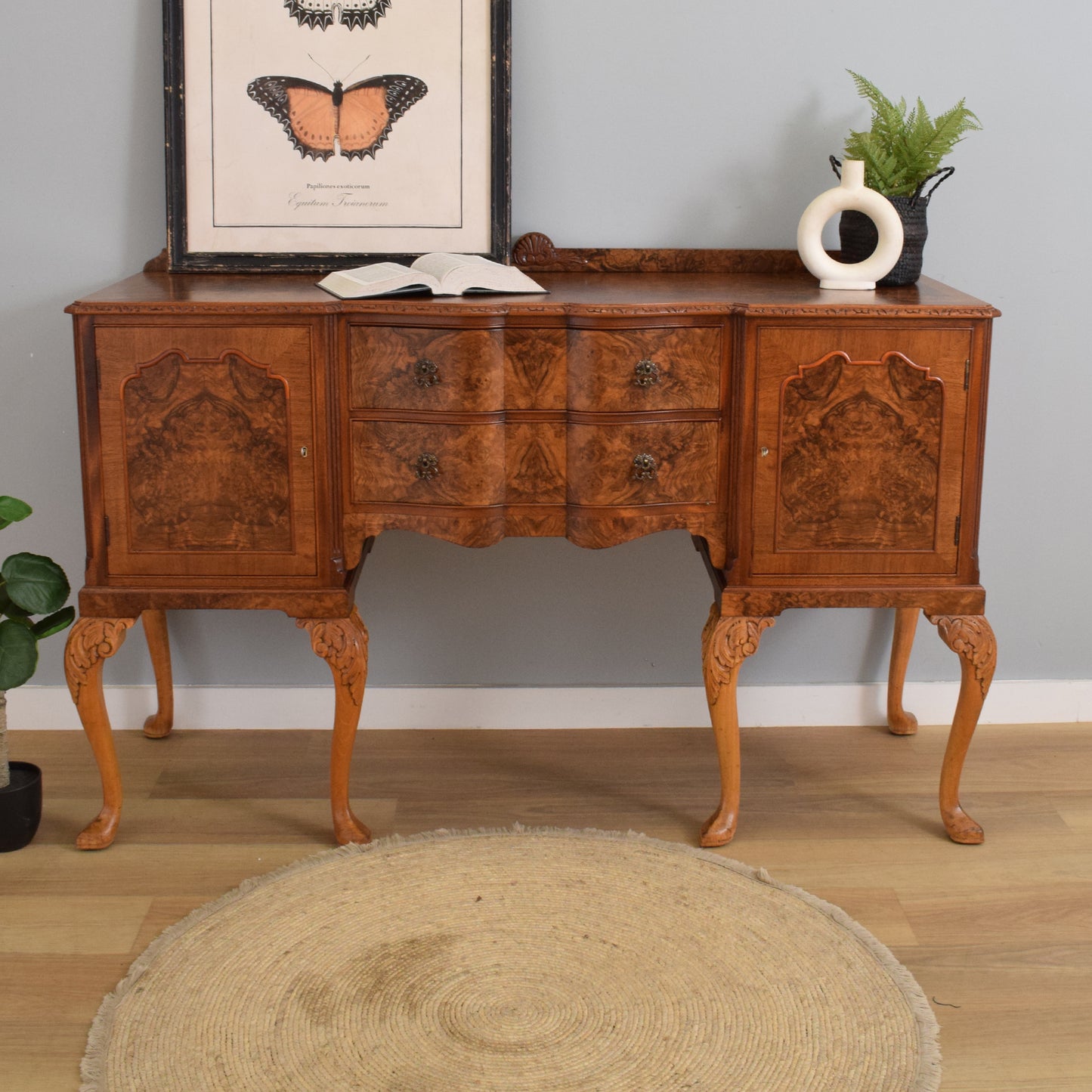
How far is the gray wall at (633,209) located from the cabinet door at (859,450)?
562 mm

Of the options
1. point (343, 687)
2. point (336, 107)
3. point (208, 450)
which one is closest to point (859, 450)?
point (343, 687)

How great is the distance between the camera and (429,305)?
2.08 metres

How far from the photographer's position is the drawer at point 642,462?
2.15 metres

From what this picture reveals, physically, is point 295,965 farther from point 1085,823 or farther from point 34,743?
point 1085,823

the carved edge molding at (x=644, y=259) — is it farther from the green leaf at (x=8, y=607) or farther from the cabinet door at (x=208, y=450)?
the green leaf at (x=8, y=607)

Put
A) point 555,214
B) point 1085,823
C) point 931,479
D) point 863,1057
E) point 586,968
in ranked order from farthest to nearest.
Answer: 1. point 555,214
2. point 1085,823
3. point 931,479
4. point 586,968
5. point 863,1057

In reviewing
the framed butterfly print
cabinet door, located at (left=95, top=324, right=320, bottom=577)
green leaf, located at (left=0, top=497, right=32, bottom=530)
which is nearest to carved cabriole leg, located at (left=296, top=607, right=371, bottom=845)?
cabinet door, located at (left=95, top=324, right=320, bottom=577)

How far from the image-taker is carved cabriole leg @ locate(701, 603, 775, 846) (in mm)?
2279

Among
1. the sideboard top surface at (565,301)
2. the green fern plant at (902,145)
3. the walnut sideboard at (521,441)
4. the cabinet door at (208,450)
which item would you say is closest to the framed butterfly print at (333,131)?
the sideboard top surface at (565,301)

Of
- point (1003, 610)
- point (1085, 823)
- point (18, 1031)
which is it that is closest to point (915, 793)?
point (1085, 823)

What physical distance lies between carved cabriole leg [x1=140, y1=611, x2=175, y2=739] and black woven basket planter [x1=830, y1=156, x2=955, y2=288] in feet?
5.15

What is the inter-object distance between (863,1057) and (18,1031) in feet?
3.84

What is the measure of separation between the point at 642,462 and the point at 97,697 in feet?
3.39

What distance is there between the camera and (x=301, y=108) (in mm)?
2490
